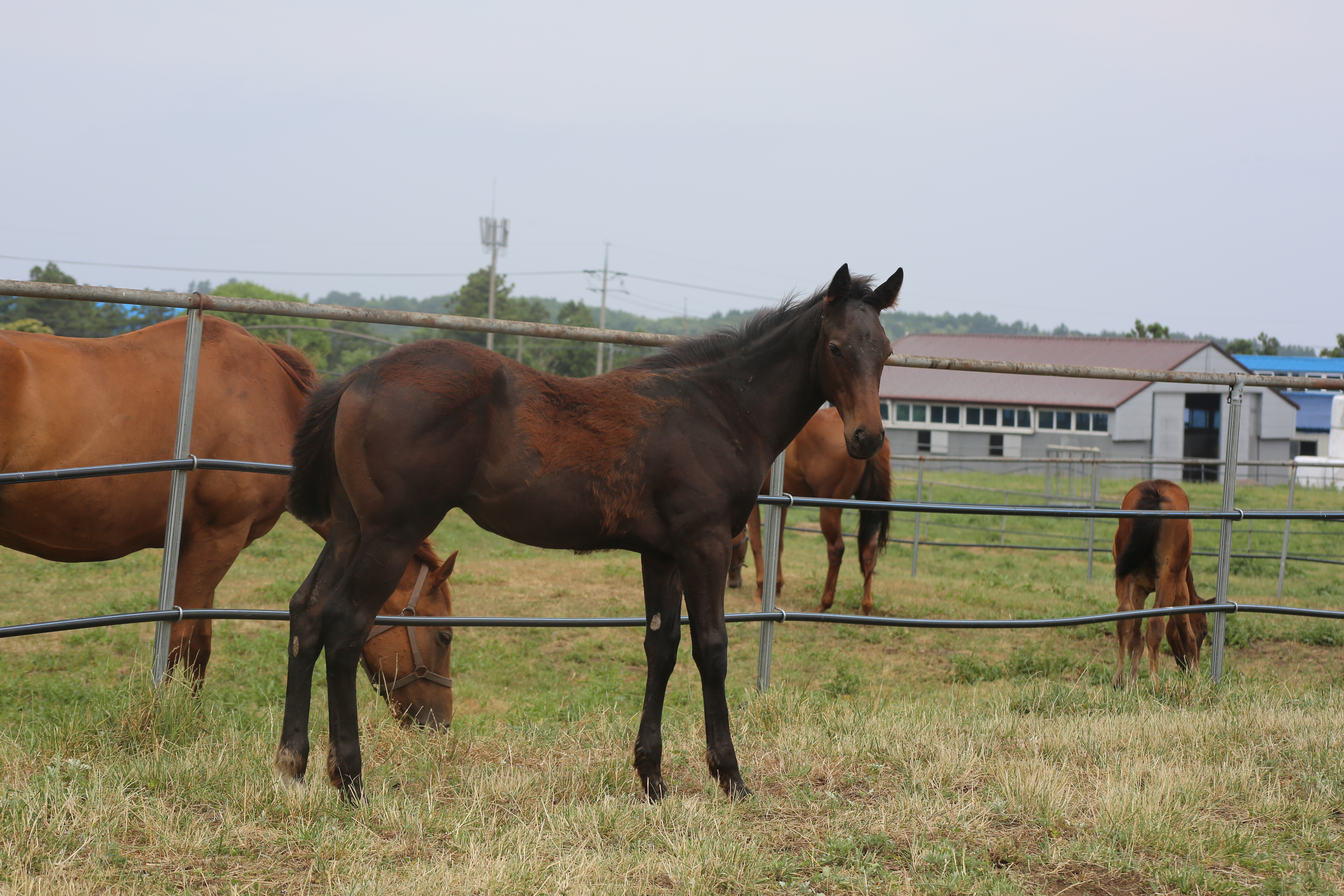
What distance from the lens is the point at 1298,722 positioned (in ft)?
14.2

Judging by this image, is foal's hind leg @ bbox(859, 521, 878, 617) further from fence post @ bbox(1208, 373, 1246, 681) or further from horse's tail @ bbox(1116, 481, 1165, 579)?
fence post @ bbox(1208, 373, 1246, 681)

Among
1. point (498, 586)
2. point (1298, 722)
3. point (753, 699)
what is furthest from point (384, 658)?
point (498, 586)

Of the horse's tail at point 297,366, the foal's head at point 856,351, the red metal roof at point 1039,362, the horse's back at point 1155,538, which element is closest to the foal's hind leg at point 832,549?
the horse's back at point 1155,538

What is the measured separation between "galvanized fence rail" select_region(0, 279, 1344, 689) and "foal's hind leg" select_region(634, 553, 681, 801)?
0.50 m

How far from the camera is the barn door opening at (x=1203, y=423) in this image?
40.6 meters

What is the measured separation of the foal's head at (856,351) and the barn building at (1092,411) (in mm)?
34295

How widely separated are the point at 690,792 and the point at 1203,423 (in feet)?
148

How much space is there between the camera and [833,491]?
10.5 metres

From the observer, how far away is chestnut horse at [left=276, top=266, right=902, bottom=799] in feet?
9.93

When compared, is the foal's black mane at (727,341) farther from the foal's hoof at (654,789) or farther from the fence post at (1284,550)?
the fence post at (1284,550)

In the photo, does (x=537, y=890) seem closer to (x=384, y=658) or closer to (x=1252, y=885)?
(x=1252, y=885)

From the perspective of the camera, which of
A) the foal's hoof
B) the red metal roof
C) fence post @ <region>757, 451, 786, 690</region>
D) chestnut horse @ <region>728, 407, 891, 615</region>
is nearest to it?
the foal's hoof

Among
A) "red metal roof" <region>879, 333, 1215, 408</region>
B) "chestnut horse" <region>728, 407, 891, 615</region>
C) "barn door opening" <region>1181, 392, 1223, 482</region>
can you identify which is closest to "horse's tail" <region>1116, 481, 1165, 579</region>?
"chestnut horse" <region>728, 407, 891, 615</region>

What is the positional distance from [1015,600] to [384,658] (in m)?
7.69
